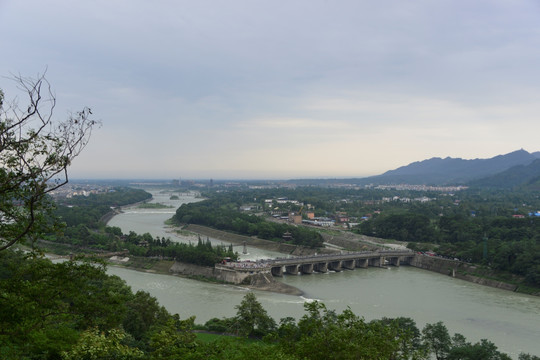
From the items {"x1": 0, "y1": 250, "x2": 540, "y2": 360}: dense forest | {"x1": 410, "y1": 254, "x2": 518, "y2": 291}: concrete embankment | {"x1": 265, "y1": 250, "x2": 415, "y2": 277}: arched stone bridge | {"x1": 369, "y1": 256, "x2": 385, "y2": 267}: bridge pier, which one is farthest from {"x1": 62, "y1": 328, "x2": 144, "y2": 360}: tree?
{"x1": 369, "y1": 256, "x2": 385, "y2": 267}: bridge pier

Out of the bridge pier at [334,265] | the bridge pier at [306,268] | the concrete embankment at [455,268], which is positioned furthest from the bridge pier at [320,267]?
the concrete embankment at [455,268]

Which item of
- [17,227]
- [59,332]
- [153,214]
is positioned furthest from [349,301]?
[153,214]

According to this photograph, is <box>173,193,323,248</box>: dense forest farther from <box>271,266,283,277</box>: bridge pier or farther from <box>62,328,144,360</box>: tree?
<box>62,328,144,360</box>: tree

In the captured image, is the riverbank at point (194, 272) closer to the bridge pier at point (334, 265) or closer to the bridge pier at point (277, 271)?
the bridge pier at point (277, 271)

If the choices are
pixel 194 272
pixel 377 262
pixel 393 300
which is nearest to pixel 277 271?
pixel 194 272

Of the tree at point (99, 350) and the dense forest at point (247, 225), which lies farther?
the dense forest at point (247, 225)

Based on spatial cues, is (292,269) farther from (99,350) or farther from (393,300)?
(99,350)

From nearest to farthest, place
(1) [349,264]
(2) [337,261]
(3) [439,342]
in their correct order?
(3) [439,342] < (2) [337,261] < (1) [349,264]
